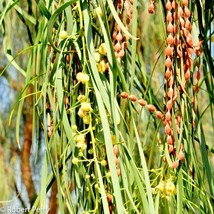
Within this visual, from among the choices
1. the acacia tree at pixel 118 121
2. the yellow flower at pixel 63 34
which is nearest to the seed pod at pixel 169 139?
the acacia tree at pixel 118 121

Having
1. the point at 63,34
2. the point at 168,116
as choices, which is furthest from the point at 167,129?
the point at 63,34

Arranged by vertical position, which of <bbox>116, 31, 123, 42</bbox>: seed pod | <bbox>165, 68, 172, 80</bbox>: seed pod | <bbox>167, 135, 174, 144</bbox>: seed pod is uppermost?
<bbox>116, 31, 123, 42</bbox>: seed pod

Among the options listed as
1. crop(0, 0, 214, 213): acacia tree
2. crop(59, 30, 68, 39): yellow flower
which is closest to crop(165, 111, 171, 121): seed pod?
crop(0, 0, 214, 213): acacia tree

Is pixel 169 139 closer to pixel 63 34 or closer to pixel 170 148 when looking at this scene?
pixel 170 148

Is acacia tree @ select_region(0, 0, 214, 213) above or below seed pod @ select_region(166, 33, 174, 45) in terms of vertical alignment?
below

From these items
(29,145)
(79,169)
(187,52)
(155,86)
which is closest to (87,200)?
(79,169)

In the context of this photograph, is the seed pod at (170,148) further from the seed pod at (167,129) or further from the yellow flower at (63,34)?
the yellow flower at (63,34)

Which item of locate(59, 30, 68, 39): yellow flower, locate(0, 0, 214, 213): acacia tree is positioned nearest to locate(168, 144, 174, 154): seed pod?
locate(0, 0, 214, 213): acacia tree

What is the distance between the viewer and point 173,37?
16.1 inches

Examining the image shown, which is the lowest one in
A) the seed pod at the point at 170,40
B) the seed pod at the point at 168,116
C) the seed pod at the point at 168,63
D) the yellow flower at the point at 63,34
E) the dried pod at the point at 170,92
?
the seed pod at the point at 168,116

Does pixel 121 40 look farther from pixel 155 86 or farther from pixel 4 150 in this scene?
pixel 4 150

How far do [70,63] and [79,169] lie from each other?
10cm

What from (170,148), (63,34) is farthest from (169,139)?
(63,34)

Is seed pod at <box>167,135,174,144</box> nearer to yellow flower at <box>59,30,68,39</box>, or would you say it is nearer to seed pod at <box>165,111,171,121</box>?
seed pod at <box>165,111,171,121</box>
